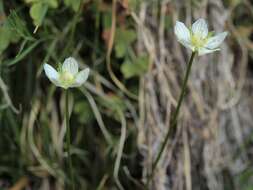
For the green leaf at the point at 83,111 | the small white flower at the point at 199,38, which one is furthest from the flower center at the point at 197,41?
the green leaf at the point at 83,111

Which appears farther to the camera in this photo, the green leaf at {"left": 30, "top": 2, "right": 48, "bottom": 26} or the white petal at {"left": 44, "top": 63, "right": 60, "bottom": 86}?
the green leaf at {"left": 30, "top": 2, "right": 48, "bottom": 26}

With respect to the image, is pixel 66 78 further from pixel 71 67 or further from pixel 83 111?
pixel 83 111

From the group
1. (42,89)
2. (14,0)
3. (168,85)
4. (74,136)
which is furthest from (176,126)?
(14,0)

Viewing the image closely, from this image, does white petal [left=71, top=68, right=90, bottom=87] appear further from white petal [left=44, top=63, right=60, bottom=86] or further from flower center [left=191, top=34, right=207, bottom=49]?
flower center [left=191, top=34, right=207, bottom=49]

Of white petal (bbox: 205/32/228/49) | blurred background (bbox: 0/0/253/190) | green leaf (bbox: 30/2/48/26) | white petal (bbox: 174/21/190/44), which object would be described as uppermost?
green leaf (bbox: 30/2/48/26)

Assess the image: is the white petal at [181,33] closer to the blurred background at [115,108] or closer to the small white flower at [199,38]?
the small white flower at [199,38]

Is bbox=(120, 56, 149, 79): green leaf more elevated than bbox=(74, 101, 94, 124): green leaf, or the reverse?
bbox=(120, 56, 149, 79): green leaf

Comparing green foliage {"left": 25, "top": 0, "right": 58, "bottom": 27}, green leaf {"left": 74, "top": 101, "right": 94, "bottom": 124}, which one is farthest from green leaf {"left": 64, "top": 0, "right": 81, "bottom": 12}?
green leaf {"left": 74, "top": 101, "right": 94, "bottom": 124}
